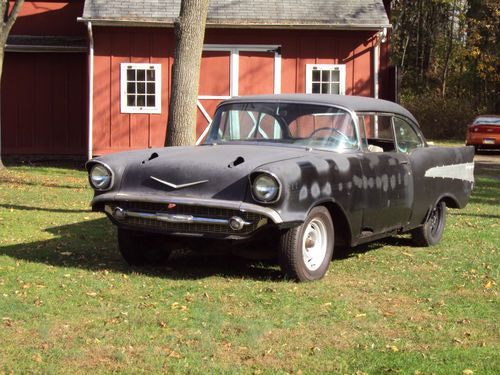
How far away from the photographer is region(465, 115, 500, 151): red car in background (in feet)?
96.3

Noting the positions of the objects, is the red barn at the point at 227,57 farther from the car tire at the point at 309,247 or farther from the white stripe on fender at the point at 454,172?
the car tire at the point at 309,247

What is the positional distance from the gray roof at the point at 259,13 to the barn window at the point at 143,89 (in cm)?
130

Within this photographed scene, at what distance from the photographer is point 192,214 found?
7.04m

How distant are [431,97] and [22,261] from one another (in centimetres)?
3649

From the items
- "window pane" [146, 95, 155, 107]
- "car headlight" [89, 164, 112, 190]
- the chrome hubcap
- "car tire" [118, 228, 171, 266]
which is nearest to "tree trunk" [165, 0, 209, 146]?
"car tire" [118, 228, 171, 266]

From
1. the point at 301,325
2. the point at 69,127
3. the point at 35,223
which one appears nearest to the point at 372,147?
the point at 301,325

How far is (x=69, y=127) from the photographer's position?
23.0m

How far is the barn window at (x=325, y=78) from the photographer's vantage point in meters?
20.3

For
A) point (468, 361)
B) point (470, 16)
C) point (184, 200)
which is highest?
point (470, 16)

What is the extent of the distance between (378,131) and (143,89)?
12076mm

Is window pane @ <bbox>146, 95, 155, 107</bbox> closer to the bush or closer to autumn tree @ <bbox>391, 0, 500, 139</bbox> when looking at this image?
the bush

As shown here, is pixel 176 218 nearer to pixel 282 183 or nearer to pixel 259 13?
pixel 282 183

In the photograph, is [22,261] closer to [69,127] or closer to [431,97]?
[69,127]

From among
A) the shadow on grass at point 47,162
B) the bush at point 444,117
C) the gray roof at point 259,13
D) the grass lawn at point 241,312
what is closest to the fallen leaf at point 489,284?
the grass lawn at point 241,312
